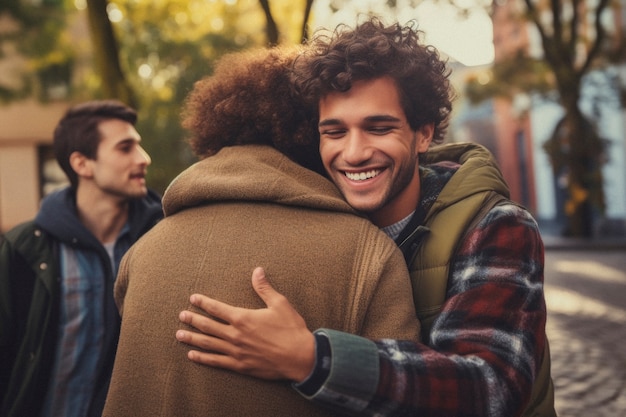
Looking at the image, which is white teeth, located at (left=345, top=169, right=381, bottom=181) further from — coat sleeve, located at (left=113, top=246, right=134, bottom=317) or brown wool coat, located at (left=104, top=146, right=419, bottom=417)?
coat sleeve, located at (left=113, top=246, right=134, bottom=317)

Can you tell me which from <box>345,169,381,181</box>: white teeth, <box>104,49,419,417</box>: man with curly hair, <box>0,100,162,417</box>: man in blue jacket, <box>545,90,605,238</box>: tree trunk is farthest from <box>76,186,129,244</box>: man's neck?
<box>545,90,605,238</box>: tree trunk

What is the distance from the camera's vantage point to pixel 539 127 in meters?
29.3

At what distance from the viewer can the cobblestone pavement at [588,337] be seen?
19.0 feet

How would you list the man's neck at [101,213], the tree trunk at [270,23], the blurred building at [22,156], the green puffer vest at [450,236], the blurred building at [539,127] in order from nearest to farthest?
the green puffer vest at [450,236]
the man's neck at [101,213]
the tree trunk at [270,23]
the blurred building at [539,127]
the blurred building at [22,156]

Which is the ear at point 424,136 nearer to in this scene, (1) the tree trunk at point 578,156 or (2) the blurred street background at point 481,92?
(2) the blurred street background at point 481,92

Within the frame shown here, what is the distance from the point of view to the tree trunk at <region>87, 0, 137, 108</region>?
859cm

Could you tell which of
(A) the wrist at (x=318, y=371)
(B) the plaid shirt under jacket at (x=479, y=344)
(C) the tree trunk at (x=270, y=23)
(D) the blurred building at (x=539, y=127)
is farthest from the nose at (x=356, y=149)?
(D) the blurred building at (x=539, y=127)

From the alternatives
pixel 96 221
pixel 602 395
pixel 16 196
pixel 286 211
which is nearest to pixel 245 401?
pixel 286 211

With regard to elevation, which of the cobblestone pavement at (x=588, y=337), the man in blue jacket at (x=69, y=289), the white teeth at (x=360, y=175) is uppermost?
the white teeth at (x=360, y=175)

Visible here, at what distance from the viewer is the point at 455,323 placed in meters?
1.98

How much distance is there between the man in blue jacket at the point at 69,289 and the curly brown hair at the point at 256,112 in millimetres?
1394

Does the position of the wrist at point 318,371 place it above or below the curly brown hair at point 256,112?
below

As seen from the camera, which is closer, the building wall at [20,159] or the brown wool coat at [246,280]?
the brown wool coat at [246,280]

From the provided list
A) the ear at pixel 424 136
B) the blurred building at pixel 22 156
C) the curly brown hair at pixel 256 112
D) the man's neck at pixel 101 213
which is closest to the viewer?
the curly brown hair at pixel 256 112
